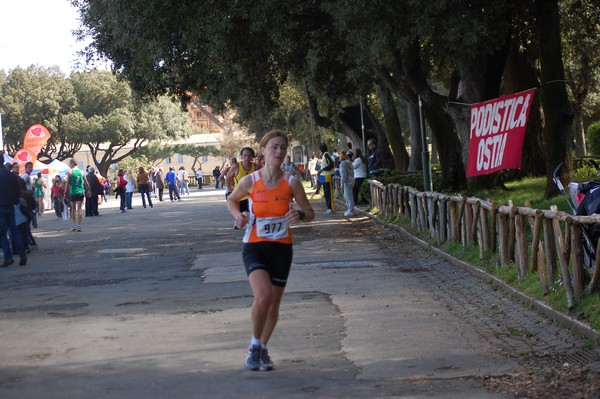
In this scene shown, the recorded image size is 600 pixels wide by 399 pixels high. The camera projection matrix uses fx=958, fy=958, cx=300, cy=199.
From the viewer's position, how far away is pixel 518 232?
34.7 ft

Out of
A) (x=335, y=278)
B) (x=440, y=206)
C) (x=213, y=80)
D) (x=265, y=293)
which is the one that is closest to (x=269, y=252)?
(x=265, y=293)

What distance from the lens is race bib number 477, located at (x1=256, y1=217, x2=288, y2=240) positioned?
712 centimetres

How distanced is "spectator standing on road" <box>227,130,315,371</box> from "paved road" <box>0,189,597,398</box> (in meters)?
0.32

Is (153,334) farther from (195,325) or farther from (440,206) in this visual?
(440,206)

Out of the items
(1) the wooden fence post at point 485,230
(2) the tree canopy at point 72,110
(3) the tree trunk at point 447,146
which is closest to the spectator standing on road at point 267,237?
(1) the wooden fence post at point 485,230

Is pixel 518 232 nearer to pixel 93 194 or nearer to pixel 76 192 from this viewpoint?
pixel 76 192

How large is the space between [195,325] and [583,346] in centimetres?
361

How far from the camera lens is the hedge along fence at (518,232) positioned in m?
8.49

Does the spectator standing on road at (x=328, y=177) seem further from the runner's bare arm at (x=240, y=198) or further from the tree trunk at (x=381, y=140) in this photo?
the runner's bare arm at (x=240, y=198)

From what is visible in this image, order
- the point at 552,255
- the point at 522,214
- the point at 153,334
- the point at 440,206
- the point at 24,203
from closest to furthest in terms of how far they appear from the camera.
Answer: the point at 153,334 → the point at 552,255 → the point at 522,214 → the point at 440,206 → the point at 24,203

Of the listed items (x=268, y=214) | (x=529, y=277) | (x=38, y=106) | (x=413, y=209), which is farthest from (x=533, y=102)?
(x=38, y=106)

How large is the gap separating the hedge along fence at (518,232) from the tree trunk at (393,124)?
17.3 m

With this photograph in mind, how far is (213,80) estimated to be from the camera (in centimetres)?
2439

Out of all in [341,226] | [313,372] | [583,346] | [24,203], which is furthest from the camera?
[341,226]
